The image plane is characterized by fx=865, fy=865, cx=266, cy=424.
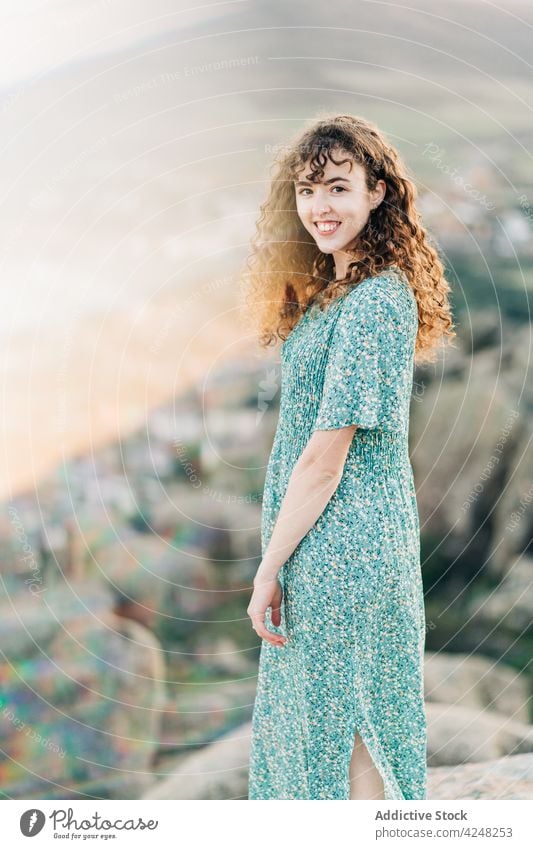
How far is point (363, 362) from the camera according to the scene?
4.09 ft

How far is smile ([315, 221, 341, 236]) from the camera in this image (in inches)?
53.1

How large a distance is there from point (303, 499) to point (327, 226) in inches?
16.9

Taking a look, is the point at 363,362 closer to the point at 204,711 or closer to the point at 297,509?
the point at 297,509

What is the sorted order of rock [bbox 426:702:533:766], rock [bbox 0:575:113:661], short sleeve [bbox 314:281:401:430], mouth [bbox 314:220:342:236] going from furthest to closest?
rock [bbox 426:702:533:766]
rock [bbox 0:575:113:661]
mouth [bbox 314:220:342:236]
short sleeve [bbox 314:281:401:430]

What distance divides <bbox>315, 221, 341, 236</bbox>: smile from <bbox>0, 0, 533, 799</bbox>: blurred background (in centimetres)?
36

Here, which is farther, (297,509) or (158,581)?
(158,581)

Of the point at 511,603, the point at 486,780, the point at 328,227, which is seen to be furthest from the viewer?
the point at 511,603

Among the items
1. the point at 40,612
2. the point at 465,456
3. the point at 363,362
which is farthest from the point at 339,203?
the point at 40,612

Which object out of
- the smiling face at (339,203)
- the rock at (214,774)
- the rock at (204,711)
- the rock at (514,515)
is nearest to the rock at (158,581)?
the rock at (204,711)

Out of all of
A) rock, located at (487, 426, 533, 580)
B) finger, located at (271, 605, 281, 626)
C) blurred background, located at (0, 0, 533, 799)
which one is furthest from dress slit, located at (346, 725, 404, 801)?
rock, located at (487, 426, 533, 580)

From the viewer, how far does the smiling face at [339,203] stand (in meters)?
1.33

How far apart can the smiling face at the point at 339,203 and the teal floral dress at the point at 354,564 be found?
96 millimetres

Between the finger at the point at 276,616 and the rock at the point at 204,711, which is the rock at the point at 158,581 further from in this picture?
the finger at the point at 276,616

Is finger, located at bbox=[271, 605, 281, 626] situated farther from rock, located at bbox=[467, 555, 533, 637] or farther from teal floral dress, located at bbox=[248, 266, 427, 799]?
rock, located at bbox=[467, 555, 533, 637]
